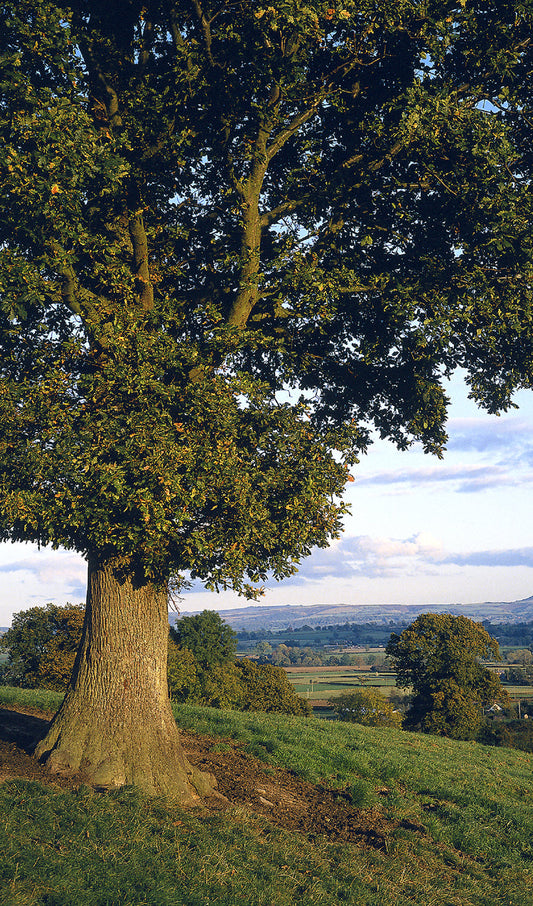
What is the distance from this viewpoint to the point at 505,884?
11664 mm

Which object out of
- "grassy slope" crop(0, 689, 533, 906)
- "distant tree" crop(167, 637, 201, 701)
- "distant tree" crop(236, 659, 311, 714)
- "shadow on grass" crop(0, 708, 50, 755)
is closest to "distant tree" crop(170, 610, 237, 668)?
"distant tree" crop(236, 659, 311, 714)

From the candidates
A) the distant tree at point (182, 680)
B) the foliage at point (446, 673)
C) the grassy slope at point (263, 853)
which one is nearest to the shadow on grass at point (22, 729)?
the grassy slope at point (263, 853)

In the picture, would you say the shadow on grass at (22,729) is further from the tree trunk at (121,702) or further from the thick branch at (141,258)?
the thick branch at (141,258)

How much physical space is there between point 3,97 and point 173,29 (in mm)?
3811

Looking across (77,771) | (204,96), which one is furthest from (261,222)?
(77,771)

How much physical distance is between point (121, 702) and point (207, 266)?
934 cm

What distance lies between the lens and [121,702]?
13.3m

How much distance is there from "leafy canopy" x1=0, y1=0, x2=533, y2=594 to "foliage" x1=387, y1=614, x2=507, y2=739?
5249 centimetres

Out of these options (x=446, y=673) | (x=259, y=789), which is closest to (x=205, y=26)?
(x=259, y=789)

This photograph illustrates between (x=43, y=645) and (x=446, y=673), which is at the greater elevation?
(x=43, y=645)

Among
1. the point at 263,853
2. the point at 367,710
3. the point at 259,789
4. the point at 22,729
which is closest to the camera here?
the point at 263,853

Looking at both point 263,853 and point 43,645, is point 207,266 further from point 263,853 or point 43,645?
point 43,645

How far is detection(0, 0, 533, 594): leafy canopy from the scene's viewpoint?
38.3 ft

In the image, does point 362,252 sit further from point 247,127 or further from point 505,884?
point 505,884
